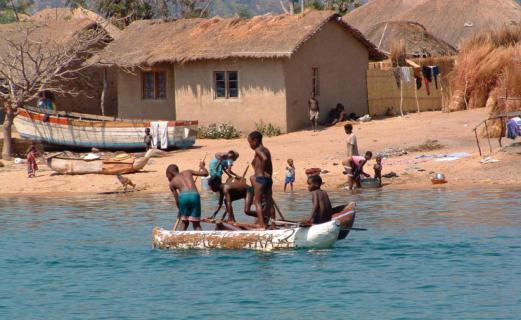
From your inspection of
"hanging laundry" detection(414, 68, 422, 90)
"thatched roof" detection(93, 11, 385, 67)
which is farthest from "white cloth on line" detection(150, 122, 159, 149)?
"hanging laundry" detection(414, 68, 422, 90)

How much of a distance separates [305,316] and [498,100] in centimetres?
1703

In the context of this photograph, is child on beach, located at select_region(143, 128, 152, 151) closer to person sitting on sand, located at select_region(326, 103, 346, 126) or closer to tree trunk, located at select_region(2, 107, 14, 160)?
tree trunk, located at select_region(2, 107, 14, 160)

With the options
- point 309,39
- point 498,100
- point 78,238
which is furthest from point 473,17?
point 78,238

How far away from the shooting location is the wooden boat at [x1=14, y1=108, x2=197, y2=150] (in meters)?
31.8

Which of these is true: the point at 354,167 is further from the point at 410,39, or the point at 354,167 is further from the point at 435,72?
the point at 410,39

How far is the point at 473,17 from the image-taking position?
50281 mm

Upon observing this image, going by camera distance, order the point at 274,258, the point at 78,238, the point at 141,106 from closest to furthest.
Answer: the point at 274,258
the point at 78,238
the point at 141,106

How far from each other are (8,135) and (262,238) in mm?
16141

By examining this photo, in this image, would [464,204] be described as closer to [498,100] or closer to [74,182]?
[498,100]

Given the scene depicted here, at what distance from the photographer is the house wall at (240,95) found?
3391 centimetres

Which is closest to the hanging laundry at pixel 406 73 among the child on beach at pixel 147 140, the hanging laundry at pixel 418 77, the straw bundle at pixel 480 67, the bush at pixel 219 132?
the hanging laundry at pixel 418 77

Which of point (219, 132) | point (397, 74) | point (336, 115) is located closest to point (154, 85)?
point (219, 132)

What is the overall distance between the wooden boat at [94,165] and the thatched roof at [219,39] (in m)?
6.51

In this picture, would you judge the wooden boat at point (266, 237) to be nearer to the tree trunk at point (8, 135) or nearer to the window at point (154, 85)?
the tree trunk at point (8, 135)
